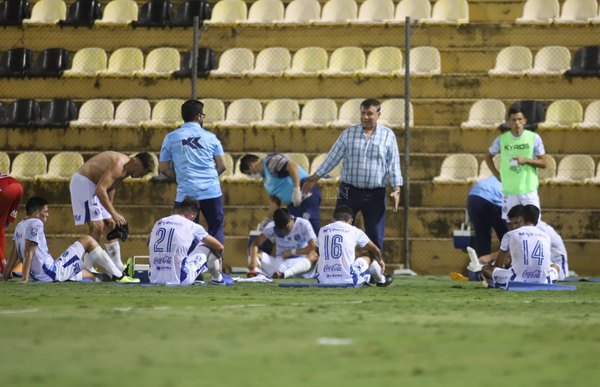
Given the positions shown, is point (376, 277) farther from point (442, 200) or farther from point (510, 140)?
point (442, 200)

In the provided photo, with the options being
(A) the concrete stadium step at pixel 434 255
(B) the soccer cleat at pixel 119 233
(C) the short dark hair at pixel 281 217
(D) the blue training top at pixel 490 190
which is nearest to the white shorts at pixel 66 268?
(B) the soccer cleat at pixel 119 233

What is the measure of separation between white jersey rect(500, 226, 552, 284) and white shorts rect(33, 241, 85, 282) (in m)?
5.17

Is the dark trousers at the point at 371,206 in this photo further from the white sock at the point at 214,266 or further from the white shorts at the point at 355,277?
the white sock at the point at 214,266

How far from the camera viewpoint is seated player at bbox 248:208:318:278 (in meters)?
17.6

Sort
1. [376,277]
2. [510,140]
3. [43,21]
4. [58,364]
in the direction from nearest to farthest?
1. [58,364]
2. [376,277]
3. [510,140]
4. [43,21]

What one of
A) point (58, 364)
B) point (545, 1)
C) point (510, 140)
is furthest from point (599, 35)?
point (58, 364)

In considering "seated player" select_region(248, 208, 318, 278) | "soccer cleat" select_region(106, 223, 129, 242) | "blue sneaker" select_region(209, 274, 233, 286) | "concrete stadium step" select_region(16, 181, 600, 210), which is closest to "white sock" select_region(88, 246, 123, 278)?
"soccer cleat" select_region(106, 223, 129, 242)

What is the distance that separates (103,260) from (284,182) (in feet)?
10.6

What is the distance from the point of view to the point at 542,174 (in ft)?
68.2

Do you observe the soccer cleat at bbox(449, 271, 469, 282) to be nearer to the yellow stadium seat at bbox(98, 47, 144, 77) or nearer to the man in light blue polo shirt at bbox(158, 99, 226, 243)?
the man in light blue polo shirt at bbox(158, 99, 226, 243)

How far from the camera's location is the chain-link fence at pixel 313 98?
20.8 metres

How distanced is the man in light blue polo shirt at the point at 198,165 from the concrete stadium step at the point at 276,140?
234 inches

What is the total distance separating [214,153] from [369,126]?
1.91 meters

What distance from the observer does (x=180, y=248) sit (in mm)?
14664
